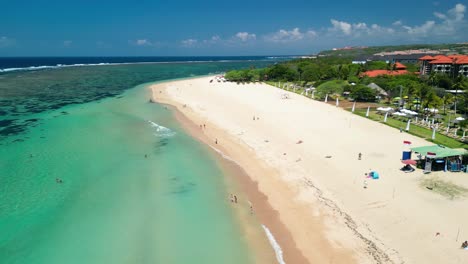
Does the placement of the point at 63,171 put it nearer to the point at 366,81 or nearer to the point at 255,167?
the point at 255,167

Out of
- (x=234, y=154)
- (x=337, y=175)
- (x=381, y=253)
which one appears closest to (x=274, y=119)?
(x=234, y=154)

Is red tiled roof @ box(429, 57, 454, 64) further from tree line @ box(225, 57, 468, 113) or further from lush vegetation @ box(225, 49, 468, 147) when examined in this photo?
lush vegetation @ box(225, 49, 468, 147)

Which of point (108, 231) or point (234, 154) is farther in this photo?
point (234, 154)

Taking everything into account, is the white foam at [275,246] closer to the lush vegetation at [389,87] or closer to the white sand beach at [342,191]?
the white sand beach at [342,191]

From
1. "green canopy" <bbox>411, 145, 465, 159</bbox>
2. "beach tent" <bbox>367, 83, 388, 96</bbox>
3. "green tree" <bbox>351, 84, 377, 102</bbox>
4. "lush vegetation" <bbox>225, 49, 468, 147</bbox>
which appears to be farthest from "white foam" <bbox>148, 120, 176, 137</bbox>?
"beach tent" <bbox>367, 83, 388, 96</bbox>

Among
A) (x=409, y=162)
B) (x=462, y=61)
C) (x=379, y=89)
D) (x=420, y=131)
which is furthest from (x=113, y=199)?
(x=462, y=61)

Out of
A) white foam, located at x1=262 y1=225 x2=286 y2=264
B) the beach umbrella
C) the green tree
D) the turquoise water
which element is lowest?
white foam, located at x1=262 y1=225 x2=286 y2=264
